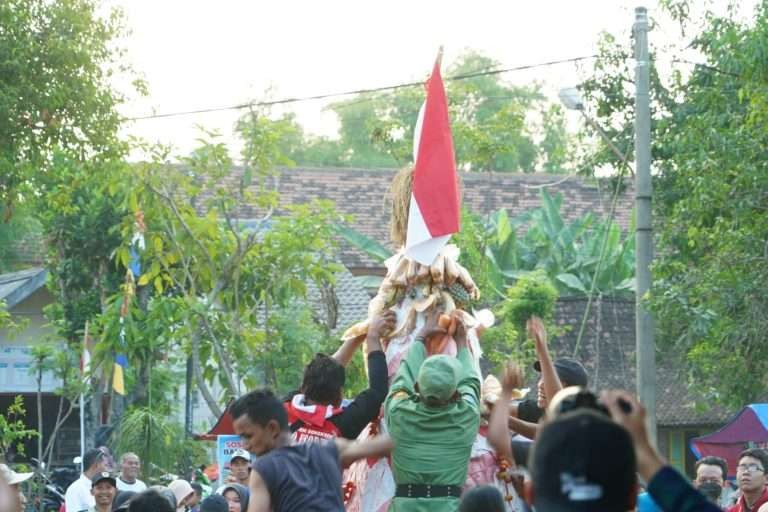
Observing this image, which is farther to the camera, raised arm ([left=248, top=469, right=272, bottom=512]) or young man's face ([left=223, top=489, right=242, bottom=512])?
young man's face ([left=223, top=489, right=242, bottom=512])

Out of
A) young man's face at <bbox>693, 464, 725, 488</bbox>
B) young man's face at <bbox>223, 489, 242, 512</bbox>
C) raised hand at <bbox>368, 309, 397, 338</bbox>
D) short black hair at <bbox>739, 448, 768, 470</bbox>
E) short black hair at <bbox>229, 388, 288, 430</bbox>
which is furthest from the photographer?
young man's face at <bbox>693, 464, 725, 488</bbox>

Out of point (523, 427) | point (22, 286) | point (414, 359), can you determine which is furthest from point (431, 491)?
point (22, 286)

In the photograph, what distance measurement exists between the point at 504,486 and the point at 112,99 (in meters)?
7.23

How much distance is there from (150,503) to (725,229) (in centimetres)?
1103

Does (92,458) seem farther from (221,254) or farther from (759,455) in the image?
(759,455)

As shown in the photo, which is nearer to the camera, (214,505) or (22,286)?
(214,505)

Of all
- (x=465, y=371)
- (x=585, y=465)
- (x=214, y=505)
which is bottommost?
(x=214, y=505)

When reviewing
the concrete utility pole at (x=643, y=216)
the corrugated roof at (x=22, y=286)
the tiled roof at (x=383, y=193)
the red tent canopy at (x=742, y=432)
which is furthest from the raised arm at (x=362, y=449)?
the tiled roof at (x=383, y=193)

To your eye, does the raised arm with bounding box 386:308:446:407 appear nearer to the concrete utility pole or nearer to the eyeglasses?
the eyeglasses

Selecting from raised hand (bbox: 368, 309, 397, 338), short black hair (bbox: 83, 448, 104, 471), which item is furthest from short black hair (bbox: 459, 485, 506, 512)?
short black hair (bbox: 83, 448, 104, 471)

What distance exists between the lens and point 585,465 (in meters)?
3.52

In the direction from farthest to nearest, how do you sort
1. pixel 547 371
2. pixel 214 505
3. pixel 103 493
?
pixel 103 493 → pixel 214 505 → pixel 547 371

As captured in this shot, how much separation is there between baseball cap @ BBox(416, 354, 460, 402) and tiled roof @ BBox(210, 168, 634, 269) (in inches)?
1064

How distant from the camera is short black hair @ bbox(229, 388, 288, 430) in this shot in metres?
6.52
